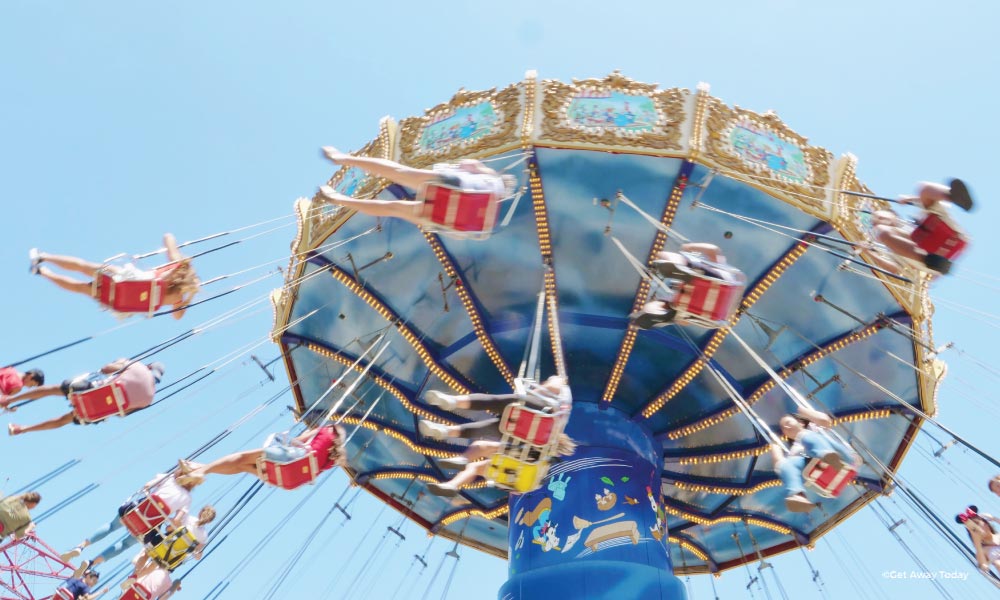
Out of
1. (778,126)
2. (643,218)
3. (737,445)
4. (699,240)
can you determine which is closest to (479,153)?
(643,218)

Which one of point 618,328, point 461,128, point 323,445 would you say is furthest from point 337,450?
point 618,328

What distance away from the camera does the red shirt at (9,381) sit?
→ 6.71 m

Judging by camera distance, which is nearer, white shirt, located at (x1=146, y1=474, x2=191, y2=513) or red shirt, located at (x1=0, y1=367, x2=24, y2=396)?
red shirt, located at (x1=0, y1=367, x2=24, y2=396)

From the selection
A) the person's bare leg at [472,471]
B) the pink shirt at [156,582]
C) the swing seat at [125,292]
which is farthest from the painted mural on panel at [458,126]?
the pink shirt at [156,582]

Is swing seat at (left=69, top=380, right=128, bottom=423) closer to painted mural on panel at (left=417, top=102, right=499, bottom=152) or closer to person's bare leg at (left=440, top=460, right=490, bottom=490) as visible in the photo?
person's bare leg at (left=440, top=460, right=490, bottom=490)

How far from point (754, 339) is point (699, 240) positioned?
1.68m

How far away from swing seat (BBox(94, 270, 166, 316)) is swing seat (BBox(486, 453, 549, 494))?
3364 millimetres

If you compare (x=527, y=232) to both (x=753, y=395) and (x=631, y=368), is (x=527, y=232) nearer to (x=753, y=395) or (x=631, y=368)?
(x=631, y=368)

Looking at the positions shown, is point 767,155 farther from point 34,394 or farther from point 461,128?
point 34,394

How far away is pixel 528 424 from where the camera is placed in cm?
678

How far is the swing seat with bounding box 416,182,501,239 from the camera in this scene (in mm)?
6344

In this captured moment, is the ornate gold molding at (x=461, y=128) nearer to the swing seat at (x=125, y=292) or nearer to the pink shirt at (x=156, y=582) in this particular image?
the swing seat at (x=125, y=292)

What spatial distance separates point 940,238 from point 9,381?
Result: 7778 millimetres

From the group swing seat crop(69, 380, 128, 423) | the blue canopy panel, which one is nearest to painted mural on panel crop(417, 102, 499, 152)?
the blue canopy panel
